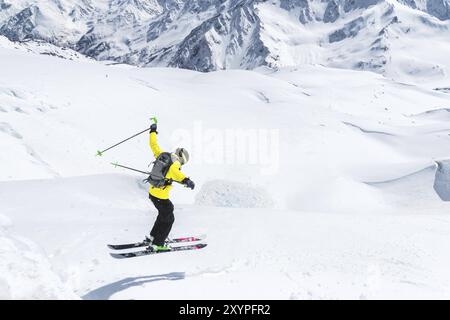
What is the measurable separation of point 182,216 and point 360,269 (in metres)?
5.49

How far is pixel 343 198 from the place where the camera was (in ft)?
76.7

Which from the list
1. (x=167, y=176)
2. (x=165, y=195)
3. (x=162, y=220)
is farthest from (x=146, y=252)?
(x=167, y=176)

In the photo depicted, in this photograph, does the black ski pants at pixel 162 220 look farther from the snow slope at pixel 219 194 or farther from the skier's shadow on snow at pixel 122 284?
the skier's shadow on snow at pixel 122 284

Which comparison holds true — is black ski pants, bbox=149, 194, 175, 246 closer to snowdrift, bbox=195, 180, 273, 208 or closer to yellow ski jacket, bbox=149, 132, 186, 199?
yellow ski jacket, bbox=149, 132, 186, 199

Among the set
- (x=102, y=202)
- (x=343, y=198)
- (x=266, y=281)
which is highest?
(x=266, y=281)

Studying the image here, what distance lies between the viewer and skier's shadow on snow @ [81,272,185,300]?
7801mm

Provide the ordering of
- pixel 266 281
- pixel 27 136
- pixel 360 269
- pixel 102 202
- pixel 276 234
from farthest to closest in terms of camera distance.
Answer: pixel 27 136, pixel 102 202, pixel 276 234, pixel 360 269, pixel 266 281

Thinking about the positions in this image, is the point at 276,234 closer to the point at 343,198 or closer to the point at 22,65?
the point at 343,198

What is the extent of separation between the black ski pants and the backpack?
0.40 m

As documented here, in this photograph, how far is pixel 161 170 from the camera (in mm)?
9016

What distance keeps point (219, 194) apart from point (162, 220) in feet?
43.6

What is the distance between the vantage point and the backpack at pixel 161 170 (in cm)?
897

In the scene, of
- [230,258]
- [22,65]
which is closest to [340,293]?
[230,258]

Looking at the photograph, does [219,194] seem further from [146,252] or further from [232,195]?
[146,252]
